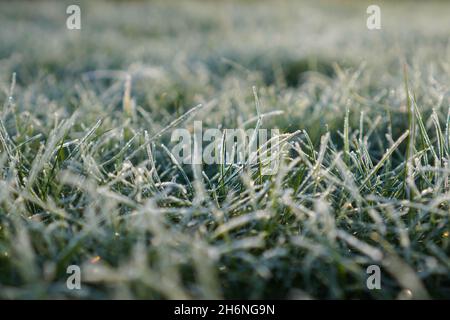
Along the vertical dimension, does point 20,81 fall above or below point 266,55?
below

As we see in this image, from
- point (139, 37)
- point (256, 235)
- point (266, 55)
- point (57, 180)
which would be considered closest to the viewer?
point (256, 235)

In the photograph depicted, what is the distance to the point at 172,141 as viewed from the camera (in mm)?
1184

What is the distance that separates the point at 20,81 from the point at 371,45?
183 centimetres

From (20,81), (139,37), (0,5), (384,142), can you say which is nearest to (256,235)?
(384,142)

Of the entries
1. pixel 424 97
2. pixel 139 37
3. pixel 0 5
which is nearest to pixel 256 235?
pixel 424 97

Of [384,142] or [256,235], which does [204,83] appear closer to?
[384,142]

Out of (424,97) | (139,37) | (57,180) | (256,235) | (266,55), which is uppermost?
(139,37)

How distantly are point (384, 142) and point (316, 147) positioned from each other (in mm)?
204

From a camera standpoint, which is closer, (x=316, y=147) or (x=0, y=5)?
(x=316, y=147)

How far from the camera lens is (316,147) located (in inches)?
46.6

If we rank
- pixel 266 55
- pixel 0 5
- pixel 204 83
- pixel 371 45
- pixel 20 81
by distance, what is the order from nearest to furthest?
pixel 204 83, pixel 20 81, pixel 266 55, pixel 371 45, pixel 0 5

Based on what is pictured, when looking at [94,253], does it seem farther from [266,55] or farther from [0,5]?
[0,5]
